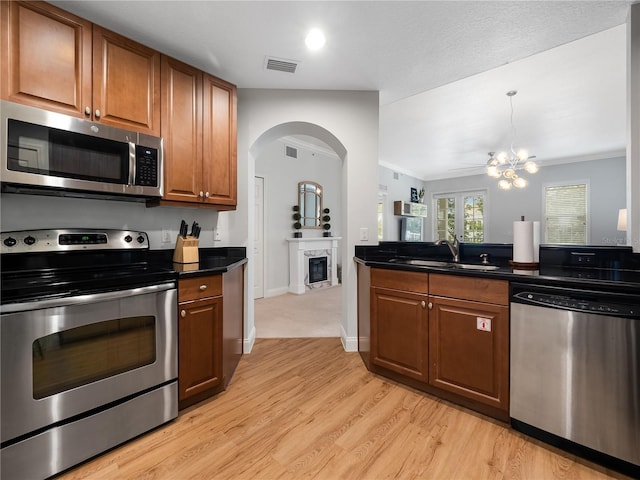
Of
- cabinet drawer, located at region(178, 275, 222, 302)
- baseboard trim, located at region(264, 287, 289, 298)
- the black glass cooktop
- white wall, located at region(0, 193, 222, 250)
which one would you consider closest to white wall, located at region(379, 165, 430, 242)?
baseboard trim, located at region(264, 287, 289, 298)

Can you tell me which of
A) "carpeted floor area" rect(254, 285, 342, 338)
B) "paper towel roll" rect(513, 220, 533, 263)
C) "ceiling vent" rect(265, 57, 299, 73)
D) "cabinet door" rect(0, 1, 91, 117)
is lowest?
"carpeted floor area" rect(254, 285, 342, 338)

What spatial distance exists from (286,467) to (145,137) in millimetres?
2183

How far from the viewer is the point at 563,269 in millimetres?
1921

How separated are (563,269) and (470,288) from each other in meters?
0.70

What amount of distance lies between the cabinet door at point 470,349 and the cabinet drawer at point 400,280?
0.41 ft

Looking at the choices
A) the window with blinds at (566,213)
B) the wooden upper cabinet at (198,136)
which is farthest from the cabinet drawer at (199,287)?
the window with blinds at (566,213)

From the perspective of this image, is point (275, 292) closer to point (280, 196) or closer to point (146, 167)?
point (280, 196)

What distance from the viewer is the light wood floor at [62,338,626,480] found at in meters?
1.40

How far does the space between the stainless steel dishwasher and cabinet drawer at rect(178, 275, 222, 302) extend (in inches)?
74.6

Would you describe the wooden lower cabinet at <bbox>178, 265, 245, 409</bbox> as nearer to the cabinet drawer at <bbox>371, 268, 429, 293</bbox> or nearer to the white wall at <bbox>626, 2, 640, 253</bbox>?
the cabinet drawer at <bbox>371, 268, 429, 293</bbox>

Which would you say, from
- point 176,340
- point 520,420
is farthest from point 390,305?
point 176,340

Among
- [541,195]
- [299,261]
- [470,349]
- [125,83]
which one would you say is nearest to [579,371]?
[470,349]

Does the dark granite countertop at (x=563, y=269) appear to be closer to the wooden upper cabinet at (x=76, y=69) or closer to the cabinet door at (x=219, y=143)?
the cabinet door at (x=219, y=143)

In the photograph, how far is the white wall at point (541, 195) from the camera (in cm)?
614
